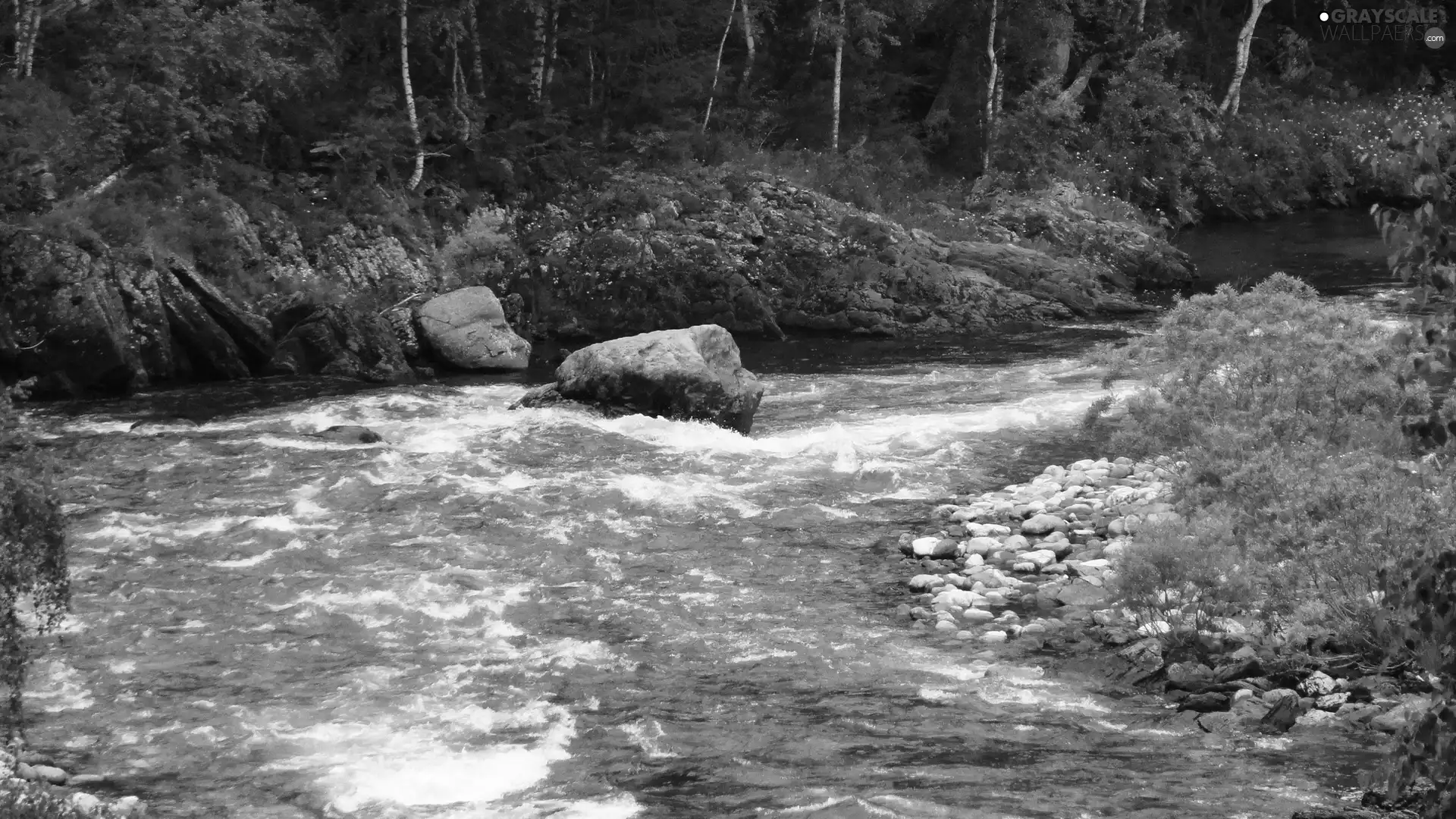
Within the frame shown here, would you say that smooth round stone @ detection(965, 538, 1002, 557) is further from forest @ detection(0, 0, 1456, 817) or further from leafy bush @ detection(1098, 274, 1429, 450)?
leafy bush @ detection(1098, 274, 1429, 450)

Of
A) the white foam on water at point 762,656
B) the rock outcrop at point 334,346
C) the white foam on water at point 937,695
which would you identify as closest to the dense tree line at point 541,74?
the rock outcrop at point 334,346

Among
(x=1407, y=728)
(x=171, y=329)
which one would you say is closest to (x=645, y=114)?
(x=171, y=329)

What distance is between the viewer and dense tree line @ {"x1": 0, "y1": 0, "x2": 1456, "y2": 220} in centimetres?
→ 2723

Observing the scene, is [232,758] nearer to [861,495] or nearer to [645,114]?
[861,495]

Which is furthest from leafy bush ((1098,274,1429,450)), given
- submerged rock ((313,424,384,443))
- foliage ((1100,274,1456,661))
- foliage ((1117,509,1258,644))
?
submerged rock ((313,424,384,443))

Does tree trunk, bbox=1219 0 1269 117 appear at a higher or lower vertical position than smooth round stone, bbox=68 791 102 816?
higher

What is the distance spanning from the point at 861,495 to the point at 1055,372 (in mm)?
8387

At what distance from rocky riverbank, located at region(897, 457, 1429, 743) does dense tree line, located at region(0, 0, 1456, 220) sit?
1778 centimetres

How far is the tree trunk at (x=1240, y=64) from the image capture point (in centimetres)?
4644

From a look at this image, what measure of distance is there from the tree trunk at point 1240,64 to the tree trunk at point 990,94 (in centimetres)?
1062

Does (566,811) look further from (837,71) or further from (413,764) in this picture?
(837,71)

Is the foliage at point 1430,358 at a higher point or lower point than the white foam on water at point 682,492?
higher

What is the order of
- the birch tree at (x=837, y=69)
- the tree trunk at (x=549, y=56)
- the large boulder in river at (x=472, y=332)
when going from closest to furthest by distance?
the large boulder in river at (x=472, y=332) < the tree trunk at (x=549, y=56) < the birch tree at (x=837, y=69)

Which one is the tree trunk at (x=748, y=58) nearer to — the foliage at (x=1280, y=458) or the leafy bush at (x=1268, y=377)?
the foliage at (x=1280, y=458)
